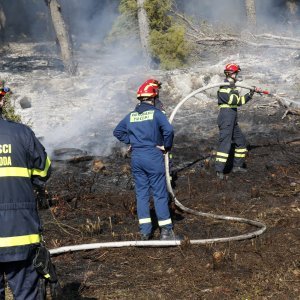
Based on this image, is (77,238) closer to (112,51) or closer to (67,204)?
(67,204)

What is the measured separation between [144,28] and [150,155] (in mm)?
12170

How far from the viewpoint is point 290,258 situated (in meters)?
4.82

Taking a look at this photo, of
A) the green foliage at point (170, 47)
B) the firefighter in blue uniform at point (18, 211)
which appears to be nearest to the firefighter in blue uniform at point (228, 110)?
the firefighter in blue uniform at point (18, 211)

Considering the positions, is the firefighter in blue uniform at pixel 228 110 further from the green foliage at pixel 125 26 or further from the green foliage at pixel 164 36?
the green foliage at pixel 125 26

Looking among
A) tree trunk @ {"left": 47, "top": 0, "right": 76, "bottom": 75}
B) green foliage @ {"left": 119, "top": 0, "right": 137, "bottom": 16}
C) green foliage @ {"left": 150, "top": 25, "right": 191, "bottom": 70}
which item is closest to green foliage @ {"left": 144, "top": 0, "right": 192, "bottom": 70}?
green foliage @ {"left": 150, "top": 25, "right": 191, "bottom": 70}

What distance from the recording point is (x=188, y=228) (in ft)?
19.7

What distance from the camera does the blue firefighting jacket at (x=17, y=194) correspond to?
322cm

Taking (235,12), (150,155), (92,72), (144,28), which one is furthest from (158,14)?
(150,155)

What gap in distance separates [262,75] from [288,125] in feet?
12.3

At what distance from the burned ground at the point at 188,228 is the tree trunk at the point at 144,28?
811 centimetres

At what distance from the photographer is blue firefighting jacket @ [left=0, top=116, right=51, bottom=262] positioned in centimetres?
322

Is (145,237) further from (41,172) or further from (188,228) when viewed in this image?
(41,172)

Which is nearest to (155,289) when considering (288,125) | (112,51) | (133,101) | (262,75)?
(288,125)

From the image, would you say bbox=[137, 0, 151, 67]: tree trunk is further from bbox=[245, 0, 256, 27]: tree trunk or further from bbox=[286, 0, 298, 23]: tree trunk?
bbox=[286, 0, 298, 23]: tree trunk
